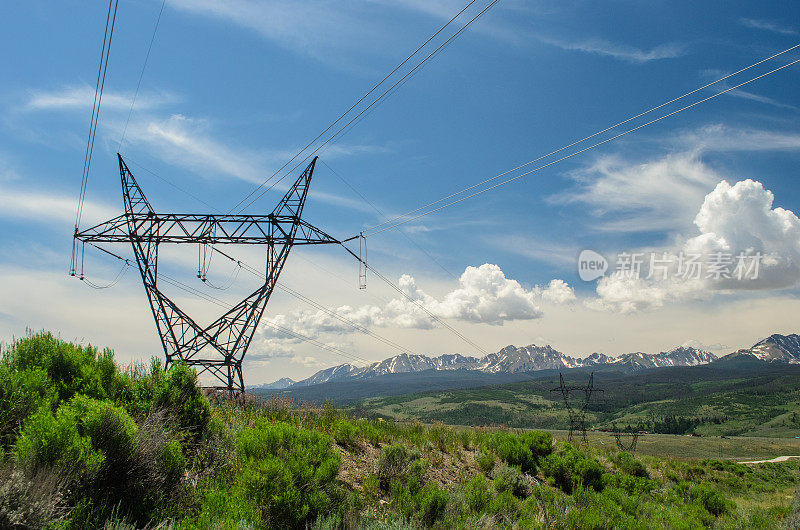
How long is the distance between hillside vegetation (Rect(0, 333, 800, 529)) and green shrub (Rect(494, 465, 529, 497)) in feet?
0.16

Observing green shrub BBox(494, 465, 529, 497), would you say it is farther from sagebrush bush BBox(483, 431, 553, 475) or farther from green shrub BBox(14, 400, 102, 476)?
green shrub BBox(14, 400, 102, 476)

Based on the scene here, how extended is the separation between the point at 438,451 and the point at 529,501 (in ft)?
13.4

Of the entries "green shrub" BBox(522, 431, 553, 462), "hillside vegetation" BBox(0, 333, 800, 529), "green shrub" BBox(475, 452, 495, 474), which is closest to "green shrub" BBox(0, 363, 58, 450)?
"hillside vegetation" BBox(0, 333, 800, 529)

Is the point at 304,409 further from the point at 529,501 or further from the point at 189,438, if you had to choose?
the point at 529,501

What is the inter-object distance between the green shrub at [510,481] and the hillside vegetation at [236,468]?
0.05 meters

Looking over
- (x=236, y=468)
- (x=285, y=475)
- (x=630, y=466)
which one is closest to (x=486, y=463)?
(x=285, y=475)

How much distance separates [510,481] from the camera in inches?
548

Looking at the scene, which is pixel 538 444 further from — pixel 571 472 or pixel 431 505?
pixel 431 505

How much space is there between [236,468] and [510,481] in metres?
8.99

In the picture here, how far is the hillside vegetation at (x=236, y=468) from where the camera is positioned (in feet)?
20.7

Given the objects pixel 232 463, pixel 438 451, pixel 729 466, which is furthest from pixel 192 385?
pixel 729 466

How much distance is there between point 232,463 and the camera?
30.4 feet

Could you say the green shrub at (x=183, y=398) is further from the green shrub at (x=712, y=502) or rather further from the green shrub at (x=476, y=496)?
the green shrub at (x=712, y=502)

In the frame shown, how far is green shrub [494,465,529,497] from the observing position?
43.6 ft
